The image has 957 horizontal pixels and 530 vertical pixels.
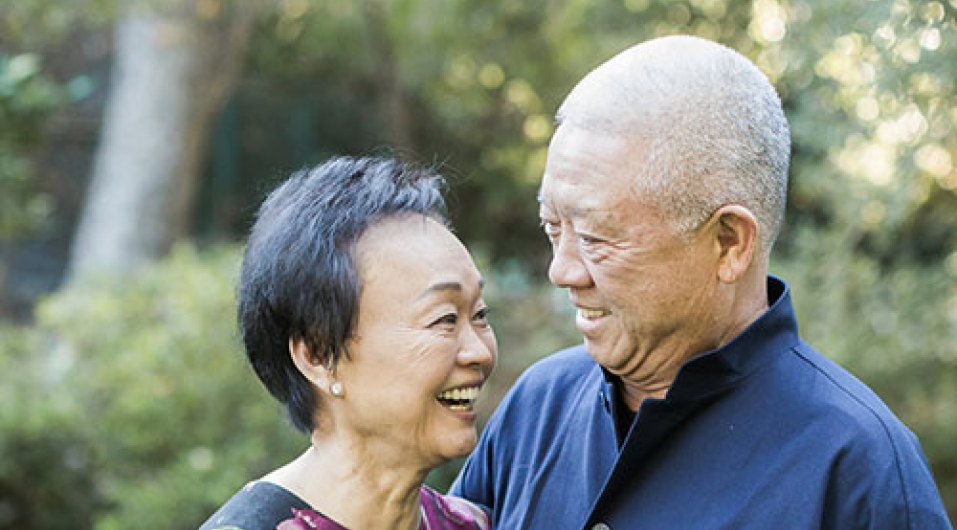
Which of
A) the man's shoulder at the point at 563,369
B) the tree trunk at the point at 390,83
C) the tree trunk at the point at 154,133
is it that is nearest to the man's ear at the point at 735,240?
the man's shoulder at the point at 563,369

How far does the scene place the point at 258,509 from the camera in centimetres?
223

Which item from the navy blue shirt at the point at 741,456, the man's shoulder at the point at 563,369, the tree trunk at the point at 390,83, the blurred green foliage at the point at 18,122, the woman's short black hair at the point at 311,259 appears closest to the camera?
the navy blue shirt at the point at 741,456

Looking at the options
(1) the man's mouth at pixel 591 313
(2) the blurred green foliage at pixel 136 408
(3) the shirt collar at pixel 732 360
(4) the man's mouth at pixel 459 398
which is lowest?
(2) the blurred green foliage at pixel 136 408

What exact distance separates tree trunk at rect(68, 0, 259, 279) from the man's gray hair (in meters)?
7.66

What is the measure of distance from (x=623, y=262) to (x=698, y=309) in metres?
0.18

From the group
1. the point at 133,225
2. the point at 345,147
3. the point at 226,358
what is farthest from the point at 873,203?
the point at 345,147

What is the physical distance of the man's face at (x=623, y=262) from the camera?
2139 mm

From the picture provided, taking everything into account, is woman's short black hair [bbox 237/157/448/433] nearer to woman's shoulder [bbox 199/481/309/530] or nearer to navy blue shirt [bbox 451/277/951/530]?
woman's shoulder [bbox 199/481/309/530]

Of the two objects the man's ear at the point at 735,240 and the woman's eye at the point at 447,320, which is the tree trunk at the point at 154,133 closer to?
the woman's eye at the point at 447,320

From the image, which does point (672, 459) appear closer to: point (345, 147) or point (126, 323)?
point (126, 323)

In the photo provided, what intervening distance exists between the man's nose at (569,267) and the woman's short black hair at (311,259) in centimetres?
27

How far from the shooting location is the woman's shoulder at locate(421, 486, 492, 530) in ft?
8.12

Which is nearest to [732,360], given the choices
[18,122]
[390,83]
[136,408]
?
[136,408]

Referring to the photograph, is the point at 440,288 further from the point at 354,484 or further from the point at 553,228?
the point at 354,484
